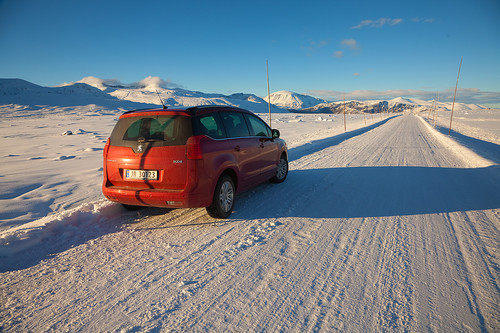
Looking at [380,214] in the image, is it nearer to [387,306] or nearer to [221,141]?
[387,306]

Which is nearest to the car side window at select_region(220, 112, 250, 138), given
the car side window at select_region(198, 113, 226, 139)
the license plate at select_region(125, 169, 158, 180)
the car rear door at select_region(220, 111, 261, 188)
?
the car rear door at select_region(220, 111, 261, 188)

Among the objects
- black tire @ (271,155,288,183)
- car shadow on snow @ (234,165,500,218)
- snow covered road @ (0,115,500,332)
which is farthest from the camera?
black tire @ (271,155,288,183)

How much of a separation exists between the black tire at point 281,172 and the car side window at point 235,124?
1654mm

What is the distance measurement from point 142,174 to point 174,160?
21.8 inches

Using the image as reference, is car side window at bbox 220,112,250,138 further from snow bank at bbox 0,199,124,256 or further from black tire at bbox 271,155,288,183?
snow bank at bbox 0,199,124,256

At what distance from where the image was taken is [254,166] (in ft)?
17.2

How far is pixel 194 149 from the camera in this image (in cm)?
377

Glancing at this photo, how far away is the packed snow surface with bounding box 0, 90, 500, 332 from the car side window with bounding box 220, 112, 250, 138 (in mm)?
1319

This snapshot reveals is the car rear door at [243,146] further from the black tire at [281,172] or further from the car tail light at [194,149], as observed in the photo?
the black tire at [281,172]

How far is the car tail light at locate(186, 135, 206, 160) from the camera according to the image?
3748 millimetres

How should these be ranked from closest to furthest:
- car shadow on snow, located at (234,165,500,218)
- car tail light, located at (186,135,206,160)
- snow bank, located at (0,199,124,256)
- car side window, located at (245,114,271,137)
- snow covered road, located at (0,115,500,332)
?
1. snow covered road, located at (0,115,500,332)
2. snow bank, located at (0,199,124,256)
3. car tail light, located at (186,135,206,160)
4. car shadow on snow, located at (234,165,500,218)
5. car side window, located at (245,114,271,137)

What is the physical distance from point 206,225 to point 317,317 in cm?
230

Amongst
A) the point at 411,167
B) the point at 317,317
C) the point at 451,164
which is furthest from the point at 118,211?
the point at 451,164

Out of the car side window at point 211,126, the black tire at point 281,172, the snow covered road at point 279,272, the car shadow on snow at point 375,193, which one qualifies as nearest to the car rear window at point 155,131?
the car side window at point 211,126
